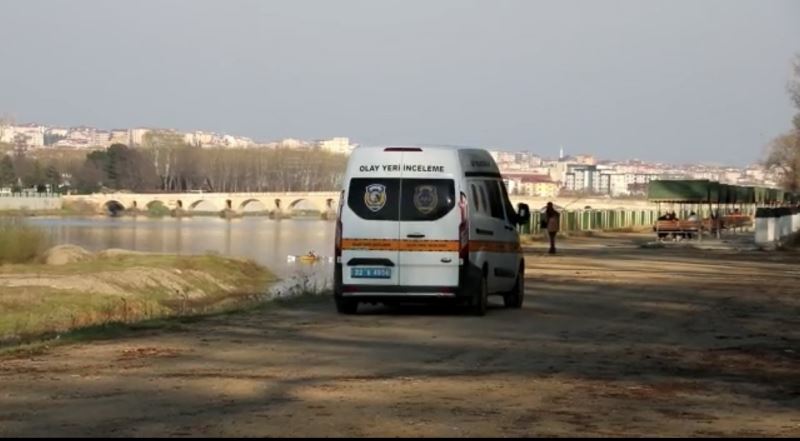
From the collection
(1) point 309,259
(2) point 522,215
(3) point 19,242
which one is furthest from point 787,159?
(2) point 522,215

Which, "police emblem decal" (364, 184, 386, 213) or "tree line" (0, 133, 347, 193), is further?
"tree line" (0, 133, 347, 193)

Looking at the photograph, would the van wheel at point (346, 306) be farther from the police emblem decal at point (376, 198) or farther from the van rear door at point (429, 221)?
the police emblem decal at point (376, 198)

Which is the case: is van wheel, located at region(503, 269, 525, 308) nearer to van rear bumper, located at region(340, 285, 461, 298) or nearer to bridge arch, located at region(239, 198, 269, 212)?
van rear bumper, located at region(340, 285, 461, 298)

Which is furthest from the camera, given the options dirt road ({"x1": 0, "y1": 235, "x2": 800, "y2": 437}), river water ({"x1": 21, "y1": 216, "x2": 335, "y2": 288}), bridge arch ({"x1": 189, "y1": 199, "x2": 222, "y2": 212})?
bridge arch ({"x1": 189, "y1": 199, "x2": 222, "y2": 212})

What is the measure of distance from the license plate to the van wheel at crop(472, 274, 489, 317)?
4.41ft

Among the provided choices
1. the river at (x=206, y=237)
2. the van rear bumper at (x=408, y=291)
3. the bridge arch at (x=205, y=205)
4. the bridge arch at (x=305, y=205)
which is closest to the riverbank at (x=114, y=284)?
the river at (x=206, y=237)

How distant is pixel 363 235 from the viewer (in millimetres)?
18562

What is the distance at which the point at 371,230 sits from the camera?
61.0 feet

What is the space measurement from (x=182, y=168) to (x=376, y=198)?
497 feet

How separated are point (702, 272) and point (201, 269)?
25180mm

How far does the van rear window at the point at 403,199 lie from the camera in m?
18.6

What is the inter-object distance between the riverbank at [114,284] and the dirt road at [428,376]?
44.2ft

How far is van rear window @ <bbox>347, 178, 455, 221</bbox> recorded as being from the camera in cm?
1861

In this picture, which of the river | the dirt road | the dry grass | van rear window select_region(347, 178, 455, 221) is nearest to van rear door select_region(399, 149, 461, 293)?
van rear window select_region(347, 178, 455, 221)
